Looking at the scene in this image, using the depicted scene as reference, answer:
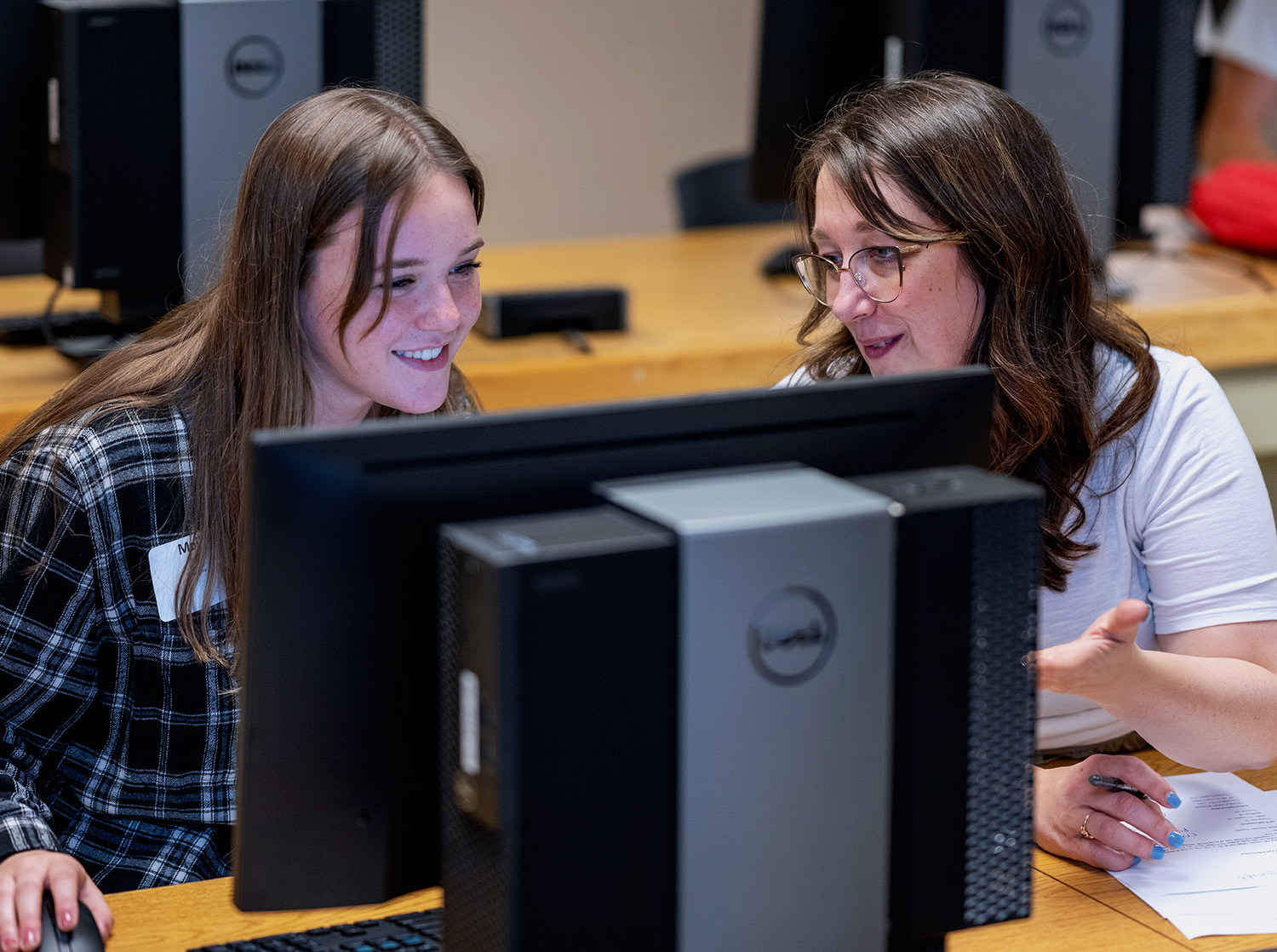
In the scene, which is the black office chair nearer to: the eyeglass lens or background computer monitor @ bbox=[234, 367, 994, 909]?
the eyeglass lens

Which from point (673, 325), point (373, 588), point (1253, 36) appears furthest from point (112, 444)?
point (1253, 36)

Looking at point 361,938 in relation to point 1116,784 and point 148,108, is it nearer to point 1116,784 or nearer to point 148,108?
point 1116,784

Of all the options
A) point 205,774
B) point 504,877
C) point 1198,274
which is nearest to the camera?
point 504,877

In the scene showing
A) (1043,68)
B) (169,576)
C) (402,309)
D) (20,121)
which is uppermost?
(1043,68)

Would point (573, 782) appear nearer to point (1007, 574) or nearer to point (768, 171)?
point (1007, 574)

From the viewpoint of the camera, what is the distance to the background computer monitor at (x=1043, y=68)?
97.7 inches

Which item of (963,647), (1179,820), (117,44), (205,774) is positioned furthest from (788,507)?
(117,44)

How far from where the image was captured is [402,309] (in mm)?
1355

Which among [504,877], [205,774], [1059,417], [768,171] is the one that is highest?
[768,171]

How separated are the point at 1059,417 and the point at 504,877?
2.52ft

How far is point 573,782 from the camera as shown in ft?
2.56

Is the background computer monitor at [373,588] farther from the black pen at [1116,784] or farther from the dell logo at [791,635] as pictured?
the black pen at [1116,784]

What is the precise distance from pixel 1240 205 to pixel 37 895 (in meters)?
2.46

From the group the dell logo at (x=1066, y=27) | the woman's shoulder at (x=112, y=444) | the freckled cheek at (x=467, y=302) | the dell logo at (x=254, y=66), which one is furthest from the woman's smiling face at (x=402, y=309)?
the dell logo at (x=1066, y=27)
